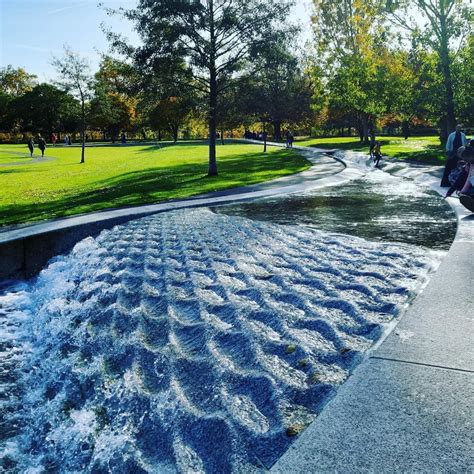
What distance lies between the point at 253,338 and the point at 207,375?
0.65 meters

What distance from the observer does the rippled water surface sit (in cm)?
798

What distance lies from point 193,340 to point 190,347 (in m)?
0.12

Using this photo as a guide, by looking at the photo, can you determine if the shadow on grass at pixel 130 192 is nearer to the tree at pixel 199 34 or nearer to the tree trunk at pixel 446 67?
the tree at pixel 199 34

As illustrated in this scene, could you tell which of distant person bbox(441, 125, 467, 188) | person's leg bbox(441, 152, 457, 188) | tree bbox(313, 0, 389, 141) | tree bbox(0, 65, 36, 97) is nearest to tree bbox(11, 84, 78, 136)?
tree bbox(0, 65, 36, 97)

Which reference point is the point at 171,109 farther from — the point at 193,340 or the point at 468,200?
the point at 193,340

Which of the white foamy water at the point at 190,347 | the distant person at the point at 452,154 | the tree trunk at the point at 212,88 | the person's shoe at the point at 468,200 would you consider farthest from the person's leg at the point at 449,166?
the tree trunk at the point at 212,88

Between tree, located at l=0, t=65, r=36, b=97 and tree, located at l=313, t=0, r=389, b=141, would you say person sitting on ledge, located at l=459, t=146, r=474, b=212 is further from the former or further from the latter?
tree, located at l=0, t=65, r=36, b=97

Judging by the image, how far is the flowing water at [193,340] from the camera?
310 cm

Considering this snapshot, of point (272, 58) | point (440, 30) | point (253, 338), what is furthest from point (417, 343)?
point (440, 30)

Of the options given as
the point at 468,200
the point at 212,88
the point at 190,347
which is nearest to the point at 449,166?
the point at 468,200

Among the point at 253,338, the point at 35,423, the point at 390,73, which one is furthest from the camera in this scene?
the point at 390,73

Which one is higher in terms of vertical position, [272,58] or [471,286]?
[272,58]

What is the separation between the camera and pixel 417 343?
358 centimetres

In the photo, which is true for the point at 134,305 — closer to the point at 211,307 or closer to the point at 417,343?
the point at 211,307
